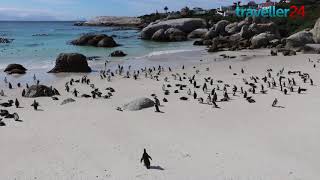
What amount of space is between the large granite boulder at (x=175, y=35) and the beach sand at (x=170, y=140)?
170 ft

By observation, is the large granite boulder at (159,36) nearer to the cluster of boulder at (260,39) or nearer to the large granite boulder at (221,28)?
the cluster of boulder at (260,39)

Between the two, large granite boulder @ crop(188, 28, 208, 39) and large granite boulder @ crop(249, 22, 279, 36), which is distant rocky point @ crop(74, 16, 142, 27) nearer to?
large granite boulder @ crop(188, 28, 208, 39)

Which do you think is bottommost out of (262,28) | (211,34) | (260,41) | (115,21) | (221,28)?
(115,21)

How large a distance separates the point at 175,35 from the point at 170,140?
62.3m

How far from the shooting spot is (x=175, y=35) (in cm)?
7675

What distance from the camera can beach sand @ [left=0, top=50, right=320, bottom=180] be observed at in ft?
41.8

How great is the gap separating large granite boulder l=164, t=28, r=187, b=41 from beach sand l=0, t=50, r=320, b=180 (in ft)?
170

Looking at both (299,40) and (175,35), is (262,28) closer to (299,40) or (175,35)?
(175,35)

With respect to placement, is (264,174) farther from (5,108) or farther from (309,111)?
(5,108)

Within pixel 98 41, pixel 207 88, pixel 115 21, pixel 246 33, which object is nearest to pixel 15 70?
pixel 207 88

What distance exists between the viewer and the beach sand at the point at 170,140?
12.7 metres

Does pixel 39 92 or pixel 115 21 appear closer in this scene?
pixel 39 92

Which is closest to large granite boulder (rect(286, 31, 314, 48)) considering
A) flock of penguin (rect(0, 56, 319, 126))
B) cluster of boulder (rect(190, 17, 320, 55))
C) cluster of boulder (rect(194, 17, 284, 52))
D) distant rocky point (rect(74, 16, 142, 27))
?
cluster of boulder (rect(190, 17, 320, 55))

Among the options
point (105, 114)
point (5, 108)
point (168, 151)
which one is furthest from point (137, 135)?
point (5, 108)
